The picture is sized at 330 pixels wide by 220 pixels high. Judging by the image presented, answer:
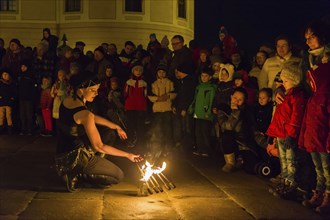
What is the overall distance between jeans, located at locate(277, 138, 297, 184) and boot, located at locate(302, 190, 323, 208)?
47cm

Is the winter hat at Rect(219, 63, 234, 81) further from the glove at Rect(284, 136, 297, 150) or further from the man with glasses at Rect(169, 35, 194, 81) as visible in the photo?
the glove at Rect(284, 136, 297, 150)

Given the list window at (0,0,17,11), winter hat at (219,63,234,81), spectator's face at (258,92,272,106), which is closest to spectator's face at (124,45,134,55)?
winter hat at (219,63,234,81)

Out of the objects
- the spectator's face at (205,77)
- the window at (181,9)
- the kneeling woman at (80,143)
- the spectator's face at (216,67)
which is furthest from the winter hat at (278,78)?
the window at (181,9)

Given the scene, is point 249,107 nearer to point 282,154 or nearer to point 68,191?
point 282,154

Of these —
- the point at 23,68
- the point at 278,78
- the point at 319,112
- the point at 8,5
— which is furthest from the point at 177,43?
the point at 8,5

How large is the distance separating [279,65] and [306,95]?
6.76 feet

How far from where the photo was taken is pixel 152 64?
495 inches

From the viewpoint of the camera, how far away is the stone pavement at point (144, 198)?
242 inches

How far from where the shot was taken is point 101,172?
7277mm

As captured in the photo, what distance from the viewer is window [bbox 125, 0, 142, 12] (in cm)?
3409

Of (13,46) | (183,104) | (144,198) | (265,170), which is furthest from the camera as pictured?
(13,46)

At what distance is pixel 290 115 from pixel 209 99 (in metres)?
3.46

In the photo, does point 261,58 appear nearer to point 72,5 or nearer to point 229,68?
point 229,68

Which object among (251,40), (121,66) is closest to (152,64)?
(121,66)
